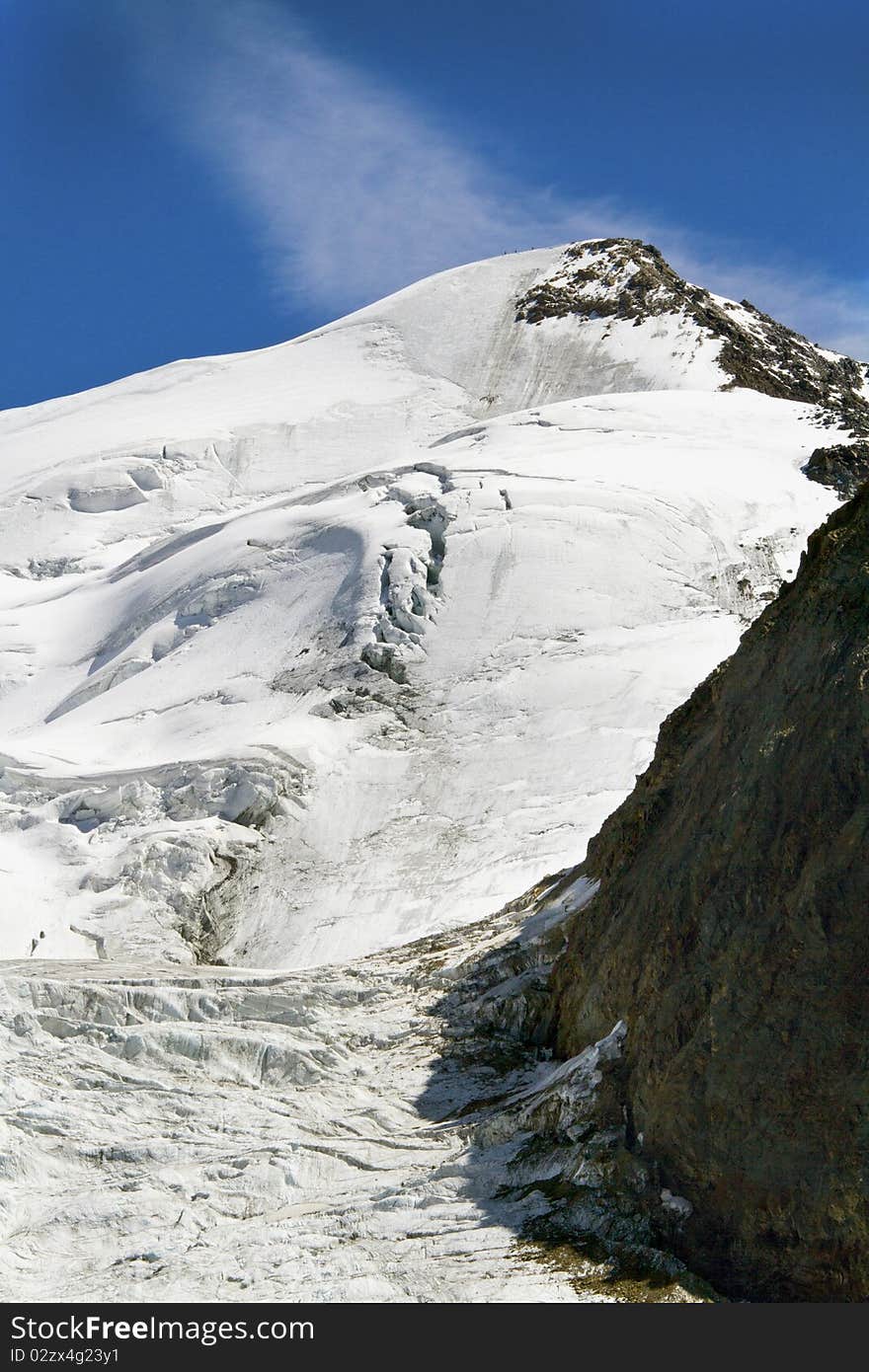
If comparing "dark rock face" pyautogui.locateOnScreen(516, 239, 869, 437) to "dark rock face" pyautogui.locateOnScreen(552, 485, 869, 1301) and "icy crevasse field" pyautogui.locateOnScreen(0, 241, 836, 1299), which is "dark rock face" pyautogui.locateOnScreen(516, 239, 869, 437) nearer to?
"icy crevasse field" pyautogui.locateOnScreen(0, 241, 836, 1299)

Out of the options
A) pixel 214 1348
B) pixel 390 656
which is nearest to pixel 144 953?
pixel 390 656

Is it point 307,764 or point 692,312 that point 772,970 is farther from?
point 692,312

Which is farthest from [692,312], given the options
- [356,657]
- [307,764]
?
[307,764]

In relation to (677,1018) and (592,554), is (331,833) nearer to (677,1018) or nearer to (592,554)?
(592,554)

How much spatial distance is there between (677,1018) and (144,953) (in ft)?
36.0

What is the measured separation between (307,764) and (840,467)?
1883 cm

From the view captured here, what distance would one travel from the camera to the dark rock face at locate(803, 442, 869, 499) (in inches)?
1414

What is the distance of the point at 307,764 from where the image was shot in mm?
24219

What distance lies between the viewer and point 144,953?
1892cm

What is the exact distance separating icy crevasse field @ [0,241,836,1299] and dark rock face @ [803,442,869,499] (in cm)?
80

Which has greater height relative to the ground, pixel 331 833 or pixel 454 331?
pixel 454 331

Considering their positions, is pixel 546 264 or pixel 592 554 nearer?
pixel 592 554

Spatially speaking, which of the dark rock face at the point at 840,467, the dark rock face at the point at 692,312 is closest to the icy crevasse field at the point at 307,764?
the dark rock face at the point at 840,467

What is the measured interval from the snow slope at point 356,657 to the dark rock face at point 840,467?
838 mm
